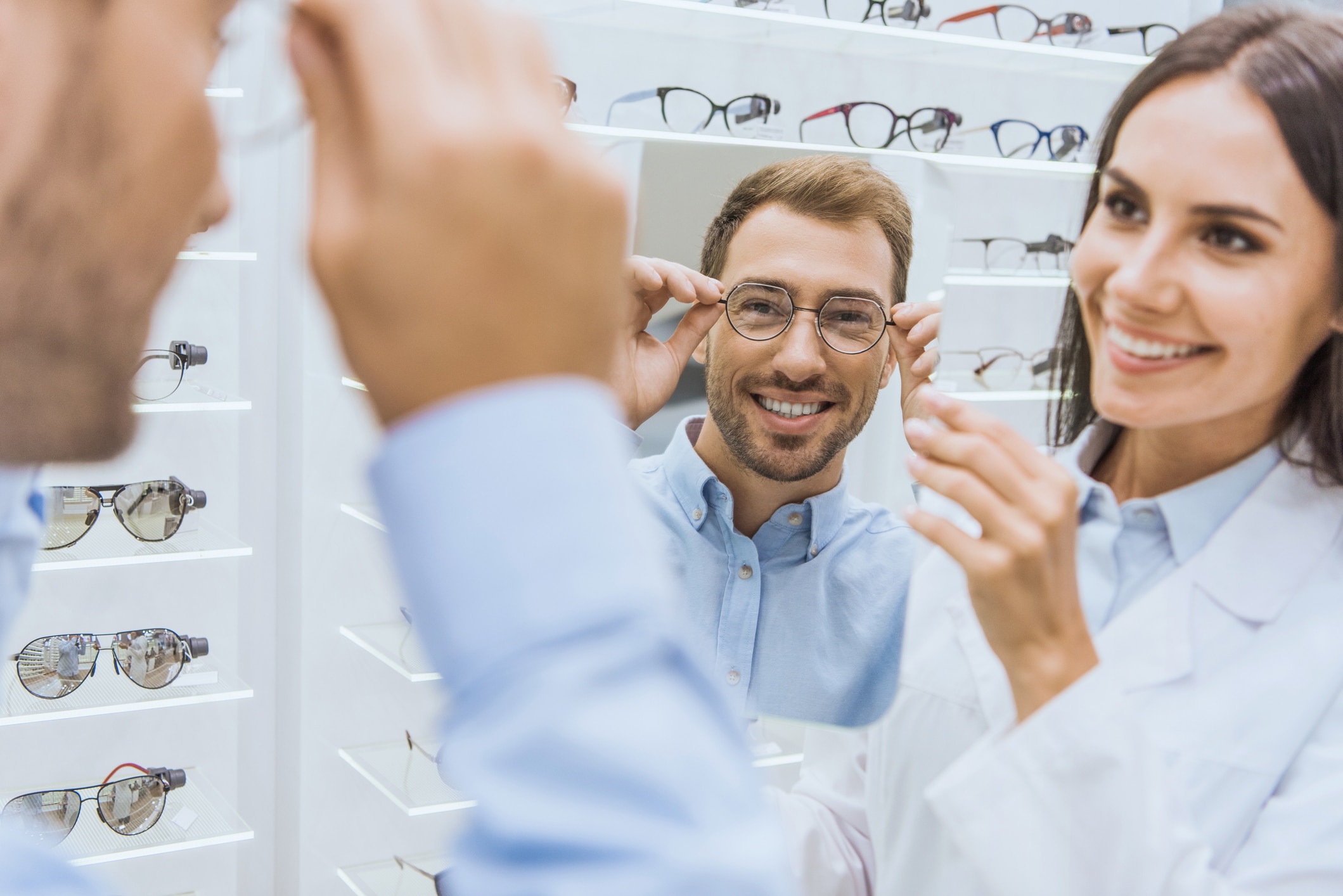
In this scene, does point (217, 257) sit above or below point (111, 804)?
above

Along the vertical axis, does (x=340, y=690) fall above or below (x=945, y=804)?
below

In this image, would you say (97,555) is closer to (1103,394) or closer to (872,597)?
(872,597)

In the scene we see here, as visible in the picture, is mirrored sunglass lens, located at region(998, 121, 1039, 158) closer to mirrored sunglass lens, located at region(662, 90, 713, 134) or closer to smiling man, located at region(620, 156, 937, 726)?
mirrored sunglass lens, located at region(662, 90, 713, 134)

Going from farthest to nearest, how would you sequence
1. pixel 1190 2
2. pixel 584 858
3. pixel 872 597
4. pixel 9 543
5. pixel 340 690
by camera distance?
pixel 1190 2
pixel 340 690
pixel 872 597
pixel 9 543
pixel 584 858

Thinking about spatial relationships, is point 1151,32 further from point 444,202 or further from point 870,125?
point 444,202

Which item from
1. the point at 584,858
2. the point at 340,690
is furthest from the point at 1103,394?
the point at 340,690

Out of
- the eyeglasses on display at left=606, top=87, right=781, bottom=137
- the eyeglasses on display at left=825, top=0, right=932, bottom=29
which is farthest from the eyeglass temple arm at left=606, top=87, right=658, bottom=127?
the eyeglasses on display at left=825, top=0, right=932, bottom=29

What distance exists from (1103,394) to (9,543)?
691 millimetres

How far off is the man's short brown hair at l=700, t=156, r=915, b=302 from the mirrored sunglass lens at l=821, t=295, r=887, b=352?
0.12ft

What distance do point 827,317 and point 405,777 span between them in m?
1.74

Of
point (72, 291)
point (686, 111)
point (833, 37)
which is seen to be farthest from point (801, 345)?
point (833, 37)

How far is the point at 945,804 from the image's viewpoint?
72 centimetres

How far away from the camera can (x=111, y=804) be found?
2.36 meters

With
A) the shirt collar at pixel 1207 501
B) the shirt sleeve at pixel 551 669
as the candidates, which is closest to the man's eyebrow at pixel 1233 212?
the shirt collar at pixel 1207 501
